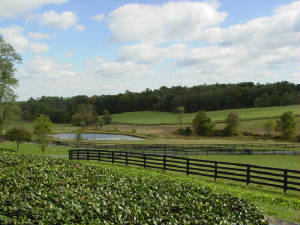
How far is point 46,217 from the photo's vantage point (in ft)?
22.7

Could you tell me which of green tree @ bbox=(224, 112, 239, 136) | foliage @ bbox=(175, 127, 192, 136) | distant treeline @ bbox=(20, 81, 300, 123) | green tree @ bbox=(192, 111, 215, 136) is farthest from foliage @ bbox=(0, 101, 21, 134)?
distant treeline @ bbox=(20, 81, 300, 123)

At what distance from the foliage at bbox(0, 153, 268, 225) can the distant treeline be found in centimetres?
10538

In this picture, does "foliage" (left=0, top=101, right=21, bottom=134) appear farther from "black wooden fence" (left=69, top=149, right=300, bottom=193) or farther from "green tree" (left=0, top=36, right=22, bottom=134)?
"black wooden fence" (left=69, top=149, right=300, bottom=193)

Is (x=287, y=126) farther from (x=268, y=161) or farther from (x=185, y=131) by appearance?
(x=268, y=161)

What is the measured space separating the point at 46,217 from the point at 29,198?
1659 millimetres

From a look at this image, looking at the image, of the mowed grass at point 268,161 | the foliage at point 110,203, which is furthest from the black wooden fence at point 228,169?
the foliage at point 110,203

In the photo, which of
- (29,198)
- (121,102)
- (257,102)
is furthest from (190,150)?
(121,102)

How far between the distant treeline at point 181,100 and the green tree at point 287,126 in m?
53.7

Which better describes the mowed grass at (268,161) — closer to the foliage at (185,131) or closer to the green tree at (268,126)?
the green tree at (268,126)

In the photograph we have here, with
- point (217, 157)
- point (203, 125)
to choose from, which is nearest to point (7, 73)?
point (217, 157)

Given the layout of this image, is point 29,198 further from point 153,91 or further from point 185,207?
point 153,91

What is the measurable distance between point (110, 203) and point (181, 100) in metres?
123

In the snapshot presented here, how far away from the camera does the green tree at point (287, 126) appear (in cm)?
6638

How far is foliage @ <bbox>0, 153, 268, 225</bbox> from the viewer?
7.27 metres
